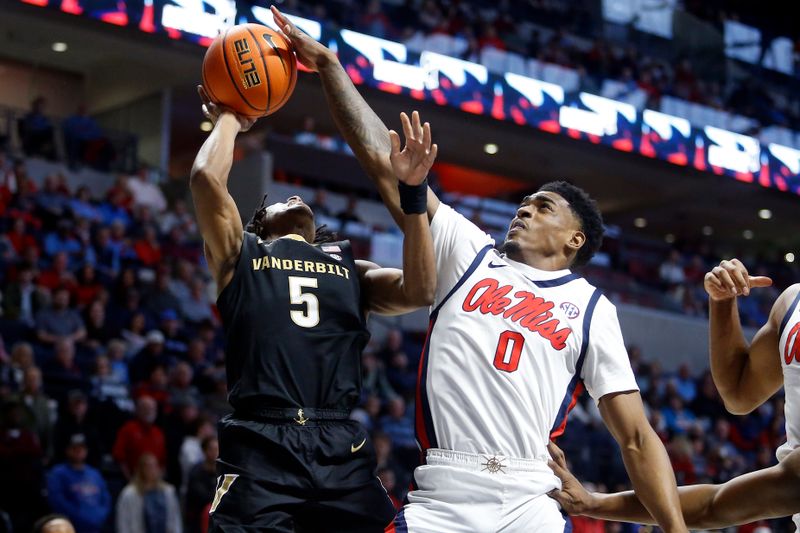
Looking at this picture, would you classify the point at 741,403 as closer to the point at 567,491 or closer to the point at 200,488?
the point at 567,491

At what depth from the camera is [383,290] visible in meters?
4.18

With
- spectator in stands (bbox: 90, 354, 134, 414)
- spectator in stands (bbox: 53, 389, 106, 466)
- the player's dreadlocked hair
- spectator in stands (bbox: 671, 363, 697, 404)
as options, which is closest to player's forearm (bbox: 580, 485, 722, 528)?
the player's dreadlocked hair

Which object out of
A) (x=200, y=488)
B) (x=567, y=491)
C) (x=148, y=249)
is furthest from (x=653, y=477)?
(x=148, y=249)

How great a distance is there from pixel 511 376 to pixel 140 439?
657 cm

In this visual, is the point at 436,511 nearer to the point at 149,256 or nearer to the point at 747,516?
the point at 747,516

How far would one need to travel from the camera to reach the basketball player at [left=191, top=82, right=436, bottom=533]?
377 cm

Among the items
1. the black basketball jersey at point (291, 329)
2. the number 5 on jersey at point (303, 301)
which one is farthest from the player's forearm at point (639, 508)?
the number 5 on jersey at point (303, 301)

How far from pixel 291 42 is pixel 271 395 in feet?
4.78

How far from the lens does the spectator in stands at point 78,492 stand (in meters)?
8.85

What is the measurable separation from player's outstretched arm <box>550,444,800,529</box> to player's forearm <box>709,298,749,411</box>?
0.40 m

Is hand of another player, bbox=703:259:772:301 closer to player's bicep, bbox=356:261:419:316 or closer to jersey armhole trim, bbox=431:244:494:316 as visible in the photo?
jersey armhole trim, bbox=431:244:494:316

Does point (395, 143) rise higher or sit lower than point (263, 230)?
higher

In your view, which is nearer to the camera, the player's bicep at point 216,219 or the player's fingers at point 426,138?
the player's fingers at point 426,138

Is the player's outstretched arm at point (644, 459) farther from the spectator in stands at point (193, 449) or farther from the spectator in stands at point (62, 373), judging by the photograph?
the spectator in stands at point (62, 373)
